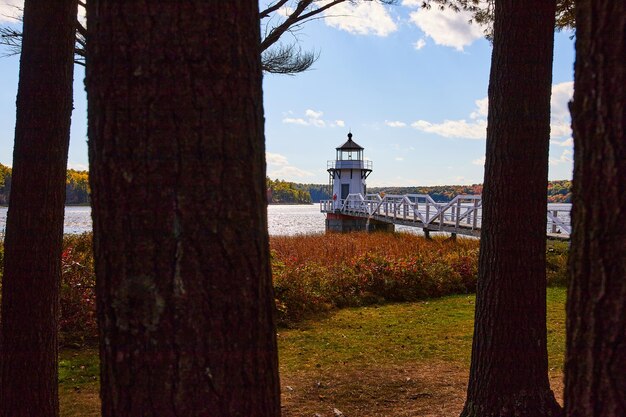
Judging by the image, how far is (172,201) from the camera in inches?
55.0

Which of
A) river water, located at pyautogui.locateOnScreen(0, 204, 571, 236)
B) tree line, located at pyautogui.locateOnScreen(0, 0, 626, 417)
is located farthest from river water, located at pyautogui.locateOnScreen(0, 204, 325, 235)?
tree line, located at pyautogui.locateOnScreen(0, 0, 626, 417)

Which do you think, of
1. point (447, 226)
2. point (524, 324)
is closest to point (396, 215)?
point (447, 226)

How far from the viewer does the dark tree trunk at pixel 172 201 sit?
139cm

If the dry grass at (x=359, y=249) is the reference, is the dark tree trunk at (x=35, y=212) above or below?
above

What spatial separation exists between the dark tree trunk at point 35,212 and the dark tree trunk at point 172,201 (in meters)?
1.98

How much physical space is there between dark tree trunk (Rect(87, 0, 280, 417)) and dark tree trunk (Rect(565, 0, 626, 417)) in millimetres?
920

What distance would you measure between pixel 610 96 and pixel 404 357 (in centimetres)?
536

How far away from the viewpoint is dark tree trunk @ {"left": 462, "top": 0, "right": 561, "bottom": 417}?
3533 mm

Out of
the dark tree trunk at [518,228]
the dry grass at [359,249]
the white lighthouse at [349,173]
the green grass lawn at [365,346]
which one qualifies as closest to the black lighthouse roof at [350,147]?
the white lighthouse at [349,173]

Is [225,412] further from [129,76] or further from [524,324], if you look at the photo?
[524,324]

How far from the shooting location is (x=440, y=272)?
11289 millimetres

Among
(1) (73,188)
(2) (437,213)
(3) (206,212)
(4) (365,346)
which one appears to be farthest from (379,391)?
(1) (73,188)

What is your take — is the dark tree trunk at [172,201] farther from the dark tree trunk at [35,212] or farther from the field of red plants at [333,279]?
the field of red plants at [333,279]

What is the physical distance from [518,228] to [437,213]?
1665cm
